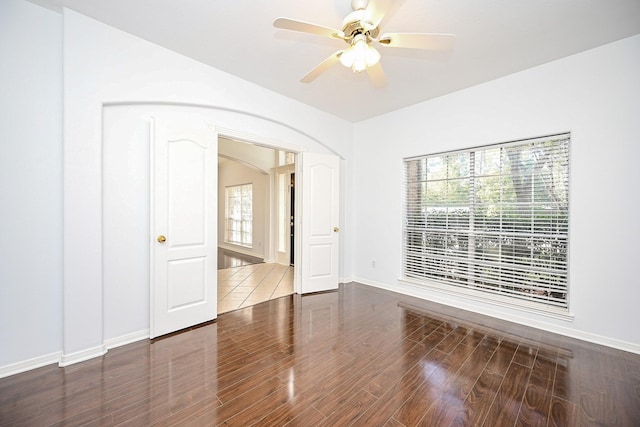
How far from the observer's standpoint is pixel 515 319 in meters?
3.12

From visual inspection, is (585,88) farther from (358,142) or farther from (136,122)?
(136,122)

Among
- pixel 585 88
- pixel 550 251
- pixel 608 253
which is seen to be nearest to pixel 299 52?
pixel 585 88

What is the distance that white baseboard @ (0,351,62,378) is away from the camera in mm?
2021

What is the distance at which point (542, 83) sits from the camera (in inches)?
116

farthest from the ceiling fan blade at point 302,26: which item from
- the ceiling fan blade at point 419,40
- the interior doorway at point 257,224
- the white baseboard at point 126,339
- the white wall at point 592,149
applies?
the interior doorway at point 257,224

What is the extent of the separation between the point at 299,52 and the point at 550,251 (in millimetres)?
3548

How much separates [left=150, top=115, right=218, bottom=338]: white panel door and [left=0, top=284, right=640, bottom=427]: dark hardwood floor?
0.27 meters

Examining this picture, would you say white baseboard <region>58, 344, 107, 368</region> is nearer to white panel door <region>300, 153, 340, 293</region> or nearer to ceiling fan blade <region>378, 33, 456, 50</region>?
white panel door <region>300, 153, 340, 293</region>

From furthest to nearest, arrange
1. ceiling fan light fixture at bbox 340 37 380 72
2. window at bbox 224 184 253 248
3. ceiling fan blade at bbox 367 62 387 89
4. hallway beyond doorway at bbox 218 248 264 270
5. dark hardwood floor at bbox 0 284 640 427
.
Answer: window at bbox 224 184 253 248 < hallway beyond doorway at bbox 218 248 264 270 < ceiling fan blade at bbox 367 62 387 89 < ceiling fan light fixture at bbox 340 37 380 72 < dark hardwood floor at bbox 0 284 640 427

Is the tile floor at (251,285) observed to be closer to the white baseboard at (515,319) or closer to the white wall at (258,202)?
the white wall at (258,202)

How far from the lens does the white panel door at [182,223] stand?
105 inches

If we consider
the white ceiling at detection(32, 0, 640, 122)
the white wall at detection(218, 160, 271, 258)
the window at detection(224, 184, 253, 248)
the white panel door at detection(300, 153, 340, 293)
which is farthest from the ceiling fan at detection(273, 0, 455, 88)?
the window at detection(224, 184, 253, 248)

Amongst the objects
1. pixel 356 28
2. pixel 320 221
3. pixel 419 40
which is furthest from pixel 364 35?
pixel 320 221

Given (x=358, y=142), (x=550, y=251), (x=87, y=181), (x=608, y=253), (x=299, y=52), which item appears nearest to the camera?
(x=87, y=181)
